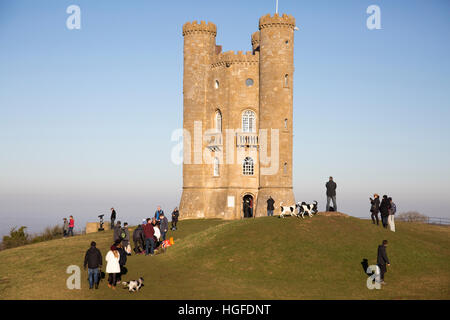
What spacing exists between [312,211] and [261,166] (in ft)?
66.8

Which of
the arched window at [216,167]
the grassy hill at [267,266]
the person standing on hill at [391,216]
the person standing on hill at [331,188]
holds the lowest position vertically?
the grassy hill at [267,266]

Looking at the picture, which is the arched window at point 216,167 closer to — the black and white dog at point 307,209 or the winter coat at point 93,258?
the black and white dog at point 307,209

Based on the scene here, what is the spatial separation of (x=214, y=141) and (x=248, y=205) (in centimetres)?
841

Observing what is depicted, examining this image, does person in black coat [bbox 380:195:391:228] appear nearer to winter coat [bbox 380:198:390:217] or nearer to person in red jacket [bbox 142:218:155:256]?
winter coat [bbox 380:198:390:217]

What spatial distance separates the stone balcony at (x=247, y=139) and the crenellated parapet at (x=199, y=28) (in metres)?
13.2

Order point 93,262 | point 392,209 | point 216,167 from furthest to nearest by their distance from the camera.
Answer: point 216,167, point 392,209, point 93,262

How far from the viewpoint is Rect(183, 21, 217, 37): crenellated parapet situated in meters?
62.1

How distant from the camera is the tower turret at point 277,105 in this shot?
188 feet

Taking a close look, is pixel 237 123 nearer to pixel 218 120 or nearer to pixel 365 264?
pixel 218 120

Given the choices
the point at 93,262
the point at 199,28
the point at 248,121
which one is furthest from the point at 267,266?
the point at 199,28

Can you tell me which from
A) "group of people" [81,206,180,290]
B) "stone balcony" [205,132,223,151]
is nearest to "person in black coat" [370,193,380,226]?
"group of people" [81,206,180,290]

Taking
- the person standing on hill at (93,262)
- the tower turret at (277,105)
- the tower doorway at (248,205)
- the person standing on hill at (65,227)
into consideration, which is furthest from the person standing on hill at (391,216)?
the person standing on hill at (65,227)

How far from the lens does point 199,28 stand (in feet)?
204
